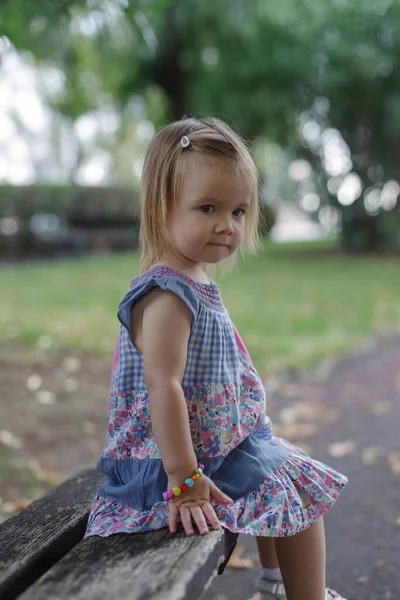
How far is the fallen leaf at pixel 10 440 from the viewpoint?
348cm

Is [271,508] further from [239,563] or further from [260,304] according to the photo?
[260,304]

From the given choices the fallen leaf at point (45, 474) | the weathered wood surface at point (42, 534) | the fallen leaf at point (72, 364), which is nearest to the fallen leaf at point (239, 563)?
the weathered wood surface at point (42, 534)

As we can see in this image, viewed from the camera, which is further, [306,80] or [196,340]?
[306,80]

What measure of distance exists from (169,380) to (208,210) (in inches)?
16.0

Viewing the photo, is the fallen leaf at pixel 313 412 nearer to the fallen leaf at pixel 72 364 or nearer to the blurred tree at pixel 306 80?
the fallen leaf at pixel 72 364

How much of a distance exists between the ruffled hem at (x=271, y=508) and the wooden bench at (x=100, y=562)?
0.04 meters

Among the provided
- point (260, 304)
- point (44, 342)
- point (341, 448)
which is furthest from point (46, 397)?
point (260, 304)

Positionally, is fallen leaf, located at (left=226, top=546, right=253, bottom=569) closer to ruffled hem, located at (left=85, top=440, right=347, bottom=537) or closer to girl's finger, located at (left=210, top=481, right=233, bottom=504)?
ruffled hem, located at (left=85, top=440, right=347, bottom=537)

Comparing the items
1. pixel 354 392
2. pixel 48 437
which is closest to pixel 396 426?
pixel 354 392

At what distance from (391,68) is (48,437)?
43.3 feet

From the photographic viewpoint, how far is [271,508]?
1537 mm

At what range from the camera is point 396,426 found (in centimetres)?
389

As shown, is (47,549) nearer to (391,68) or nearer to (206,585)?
(206,585)

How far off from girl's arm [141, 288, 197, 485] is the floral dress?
0.17 ft
